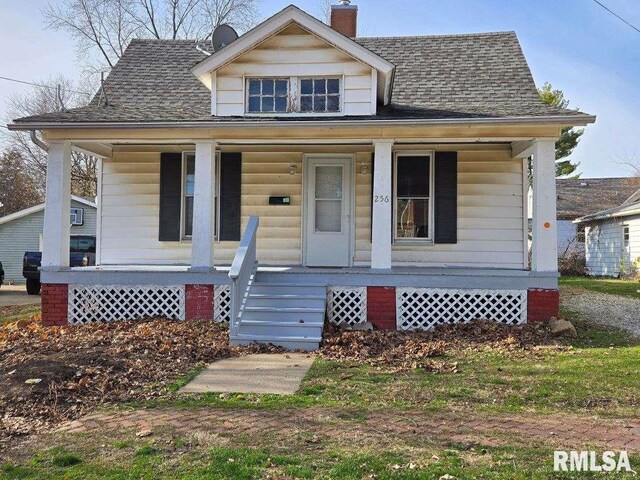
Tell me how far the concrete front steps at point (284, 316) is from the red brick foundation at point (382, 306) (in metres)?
0.80

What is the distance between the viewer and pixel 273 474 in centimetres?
357

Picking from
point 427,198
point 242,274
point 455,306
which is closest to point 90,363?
point 242,274

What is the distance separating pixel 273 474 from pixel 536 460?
1.79 metres

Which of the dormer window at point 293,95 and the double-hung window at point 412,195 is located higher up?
the dormer window at point 293,95

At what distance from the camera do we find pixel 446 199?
10.6 meters

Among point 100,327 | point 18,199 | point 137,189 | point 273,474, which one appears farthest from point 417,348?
point 18,199

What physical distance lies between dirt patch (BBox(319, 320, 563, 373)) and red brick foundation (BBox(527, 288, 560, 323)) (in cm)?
18

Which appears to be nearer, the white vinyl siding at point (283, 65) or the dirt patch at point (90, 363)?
the dirt patch at point (90, 363)

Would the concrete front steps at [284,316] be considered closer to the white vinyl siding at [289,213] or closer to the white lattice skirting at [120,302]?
the white lattice skirting at [120,302]

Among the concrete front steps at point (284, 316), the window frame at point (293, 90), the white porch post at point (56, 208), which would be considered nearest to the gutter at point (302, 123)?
the white porch post at point (56, 208)

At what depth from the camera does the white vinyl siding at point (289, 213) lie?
10734 mm

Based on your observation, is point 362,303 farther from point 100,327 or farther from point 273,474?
point 273,474

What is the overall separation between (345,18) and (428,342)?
799 centimetres

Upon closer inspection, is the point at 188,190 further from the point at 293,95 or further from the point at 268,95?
the point at 293,95
